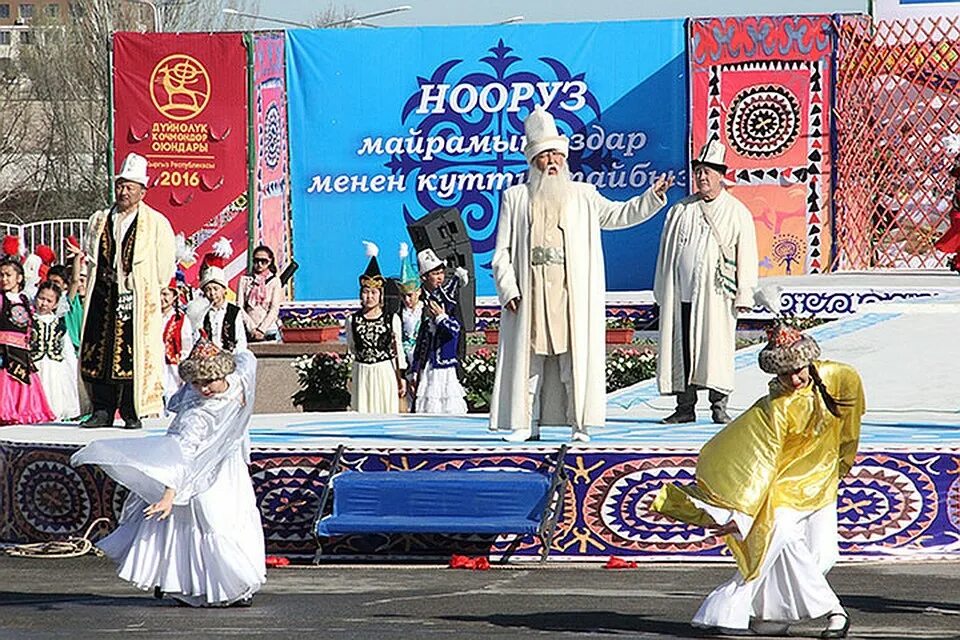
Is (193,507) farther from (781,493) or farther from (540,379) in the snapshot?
(540,379)

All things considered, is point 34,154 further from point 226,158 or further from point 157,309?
point 157,309

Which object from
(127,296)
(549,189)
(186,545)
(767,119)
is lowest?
(186,545)

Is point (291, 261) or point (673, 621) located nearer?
point (673, 621)

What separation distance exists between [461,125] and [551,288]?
43.6 feet

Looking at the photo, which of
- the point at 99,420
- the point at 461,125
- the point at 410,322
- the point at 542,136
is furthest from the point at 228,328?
the point at 461,125

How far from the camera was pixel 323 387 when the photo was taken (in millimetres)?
16859

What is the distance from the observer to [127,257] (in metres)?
11.5

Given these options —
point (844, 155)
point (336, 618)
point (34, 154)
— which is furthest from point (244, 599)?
point (34, 154)

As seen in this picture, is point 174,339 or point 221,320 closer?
point 221,320

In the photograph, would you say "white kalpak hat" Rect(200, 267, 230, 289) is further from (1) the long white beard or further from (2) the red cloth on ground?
(2) the red cloth on ground

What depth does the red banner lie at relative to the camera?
2400 cm

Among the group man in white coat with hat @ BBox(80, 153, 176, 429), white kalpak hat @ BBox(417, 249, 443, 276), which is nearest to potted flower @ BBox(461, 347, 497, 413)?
white kalpak hat @ BBox(417, 249, 443, 276)

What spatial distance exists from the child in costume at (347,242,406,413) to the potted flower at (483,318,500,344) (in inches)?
211

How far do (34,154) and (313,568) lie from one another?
140ft
